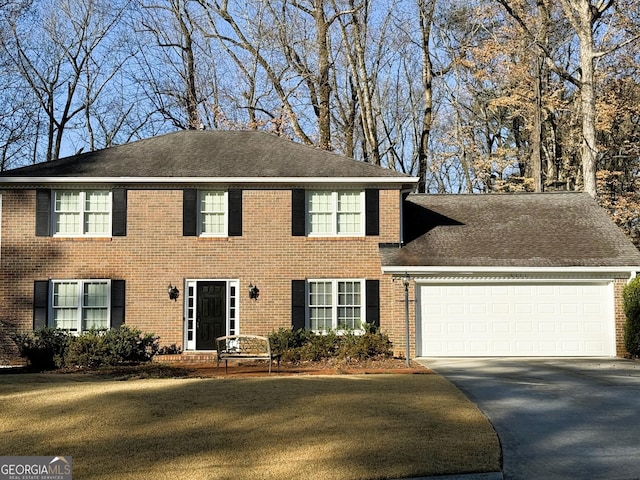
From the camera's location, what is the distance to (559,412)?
10.6 metres

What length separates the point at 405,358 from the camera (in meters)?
17.8

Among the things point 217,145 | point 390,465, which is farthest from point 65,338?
point 390,465

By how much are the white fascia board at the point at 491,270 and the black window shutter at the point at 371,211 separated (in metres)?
1.55

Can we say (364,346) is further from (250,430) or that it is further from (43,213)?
(43,213)

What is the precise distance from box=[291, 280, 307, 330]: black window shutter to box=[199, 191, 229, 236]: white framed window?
257 cm

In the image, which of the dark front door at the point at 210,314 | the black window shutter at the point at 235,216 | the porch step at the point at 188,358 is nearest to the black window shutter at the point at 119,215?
the dark front door at the point at 210,314

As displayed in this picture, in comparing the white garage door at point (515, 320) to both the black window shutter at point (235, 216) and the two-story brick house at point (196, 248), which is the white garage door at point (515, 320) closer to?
the two-story brick house at point (196, 248)

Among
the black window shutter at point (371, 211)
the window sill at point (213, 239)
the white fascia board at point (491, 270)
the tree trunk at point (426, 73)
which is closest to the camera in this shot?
the white fascia board at point (491, 270)

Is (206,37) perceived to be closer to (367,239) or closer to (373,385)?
(367,239)

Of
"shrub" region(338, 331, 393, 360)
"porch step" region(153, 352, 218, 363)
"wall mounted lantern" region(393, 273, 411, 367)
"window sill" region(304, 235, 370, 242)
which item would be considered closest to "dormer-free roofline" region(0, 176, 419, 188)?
"window sill" region(304, 235, 370, 242)

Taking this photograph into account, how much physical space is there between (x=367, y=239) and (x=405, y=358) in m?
3.45

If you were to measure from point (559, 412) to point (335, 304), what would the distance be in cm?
907

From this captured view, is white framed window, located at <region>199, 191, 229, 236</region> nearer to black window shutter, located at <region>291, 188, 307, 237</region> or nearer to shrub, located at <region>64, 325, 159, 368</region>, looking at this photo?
black window shutter, located at <region>291, 188, 307, 237</region>

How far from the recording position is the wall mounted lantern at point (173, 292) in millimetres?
18828
